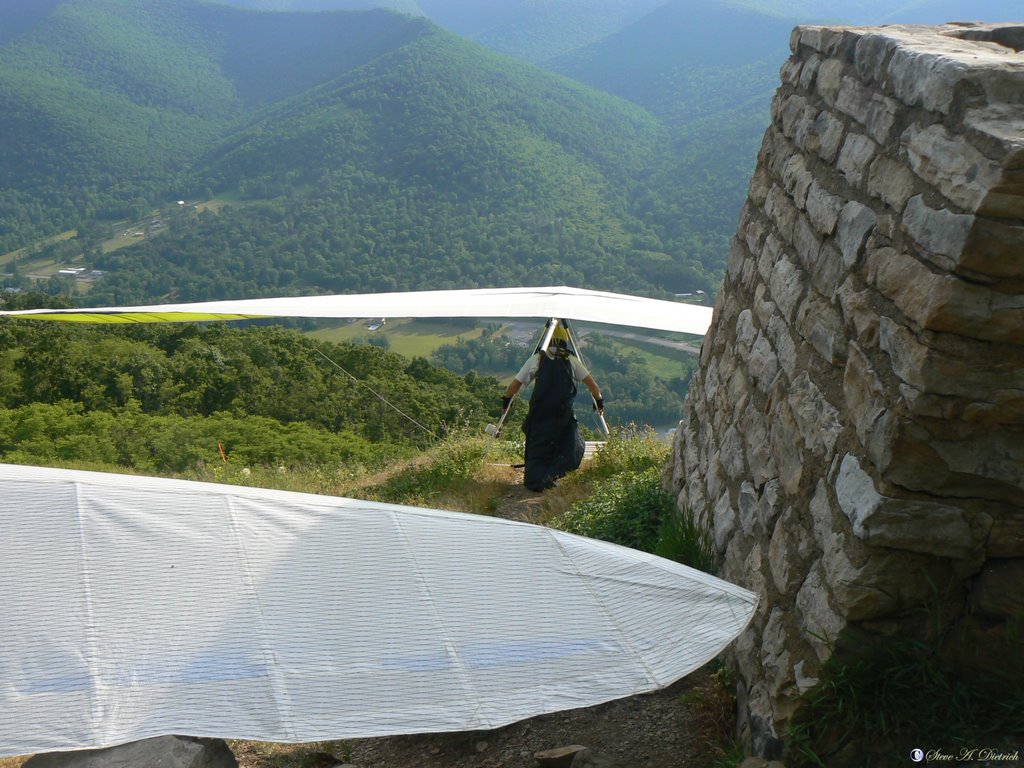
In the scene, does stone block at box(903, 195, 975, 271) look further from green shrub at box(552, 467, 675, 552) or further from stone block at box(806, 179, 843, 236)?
green shrub at box(552, 467, 675, 552)

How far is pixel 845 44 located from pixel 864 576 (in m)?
2.06

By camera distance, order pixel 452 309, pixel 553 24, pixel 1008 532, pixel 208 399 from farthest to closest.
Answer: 1. pixel 553 24
2. pixel 208 399
3. pixel 452 309
4. pixel 1008 532

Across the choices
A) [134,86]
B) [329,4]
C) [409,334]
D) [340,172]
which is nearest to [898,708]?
[409,334]

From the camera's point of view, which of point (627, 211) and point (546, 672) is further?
point (627, 211)

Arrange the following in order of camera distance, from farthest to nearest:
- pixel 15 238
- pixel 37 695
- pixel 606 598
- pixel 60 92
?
pixel 60 92 < pixel 15 238 < pixel 606 598 < pixel 37 695

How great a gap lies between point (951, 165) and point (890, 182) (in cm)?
36

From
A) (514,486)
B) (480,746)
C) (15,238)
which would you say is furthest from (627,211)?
(480,746)

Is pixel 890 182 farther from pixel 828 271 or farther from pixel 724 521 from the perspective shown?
pixel 724 521

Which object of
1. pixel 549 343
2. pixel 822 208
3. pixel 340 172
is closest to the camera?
pixel 822 208

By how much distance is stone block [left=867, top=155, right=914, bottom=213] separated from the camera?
8.66ft

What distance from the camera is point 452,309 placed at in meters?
7.69

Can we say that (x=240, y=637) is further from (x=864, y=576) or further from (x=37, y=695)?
(x=864, y=576)

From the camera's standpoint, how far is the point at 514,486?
26.2 feet

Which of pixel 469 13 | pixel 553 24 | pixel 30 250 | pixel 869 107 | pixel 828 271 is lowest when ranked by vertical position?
pixel 30 250
